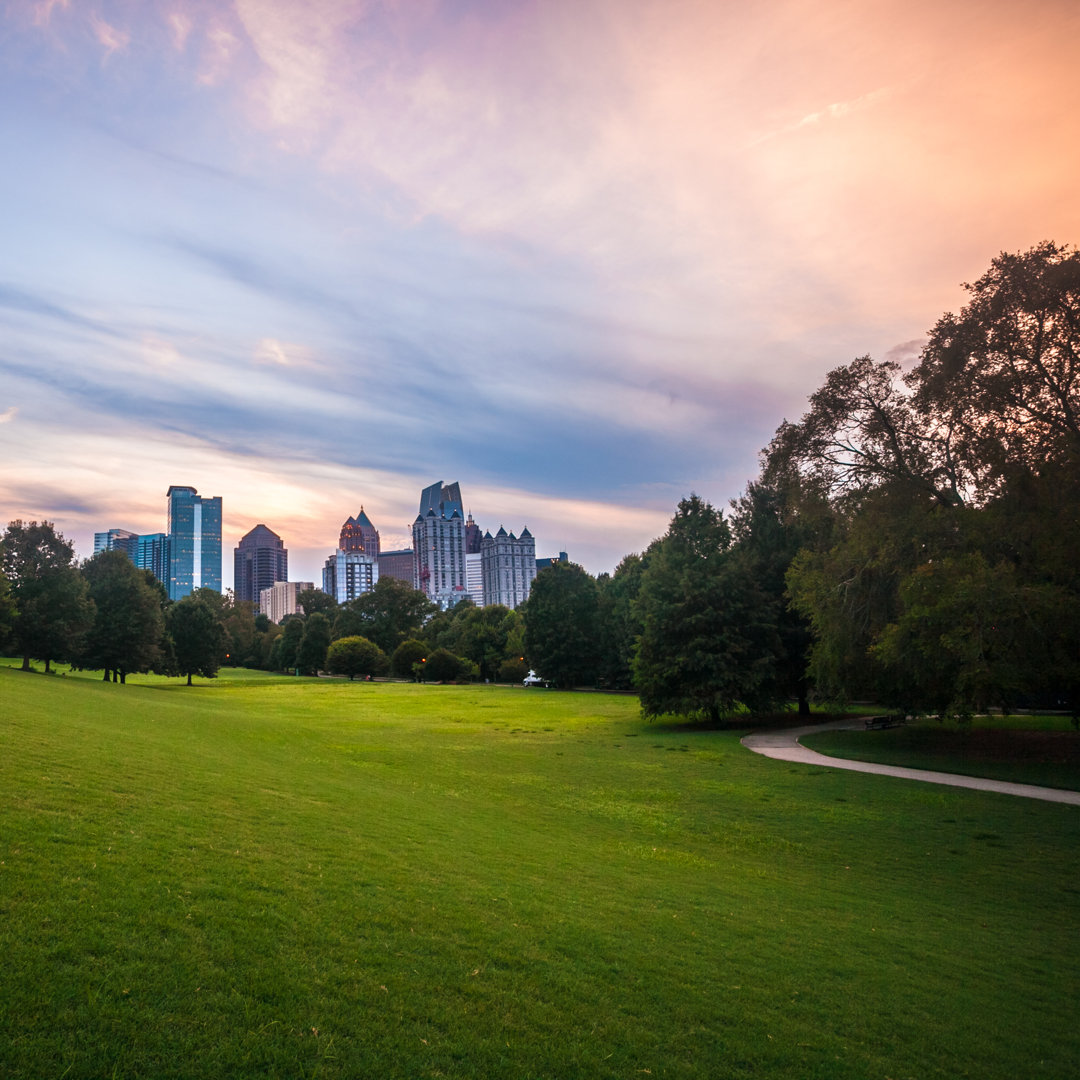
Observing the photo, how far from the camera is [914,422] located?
79.8 feet

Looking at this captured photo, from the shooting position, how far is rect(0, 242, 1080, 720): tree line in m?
19.0

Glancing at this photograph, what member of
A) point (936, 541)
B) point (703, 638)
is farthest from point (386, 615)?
point (936, 541)

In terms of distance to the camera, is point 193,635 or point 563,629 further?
point 563,629

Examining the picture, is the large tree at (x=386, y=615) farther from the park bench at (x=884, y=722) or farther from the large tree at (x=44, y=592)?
the park bench at (x=884, y=722)

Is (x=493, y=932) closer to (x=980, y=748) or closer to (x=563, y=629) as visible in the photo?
(x=980, y=748)

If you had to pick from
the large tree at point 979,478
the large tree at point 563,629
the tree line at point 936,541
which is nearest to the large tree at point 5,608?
the tree line at point 936,541

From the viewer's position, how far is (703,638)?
36875mm

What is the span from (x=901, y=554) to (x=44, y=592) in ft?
188

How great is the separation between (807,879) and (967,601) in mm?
9615

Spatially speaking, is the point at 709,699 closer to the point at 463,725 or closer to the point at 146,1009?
the point at 463,725

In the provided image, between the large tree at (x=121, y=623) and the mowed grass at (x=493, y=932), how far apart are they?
47.2m

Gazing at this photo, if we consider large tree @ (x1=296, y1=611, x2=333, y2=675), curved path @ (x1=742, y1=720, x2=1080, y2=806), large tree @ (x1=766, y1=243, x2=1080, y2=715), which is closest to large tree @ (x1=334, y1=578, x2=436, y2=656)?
large tree @ (x1=296, y1=611, x2=333, y2=675)

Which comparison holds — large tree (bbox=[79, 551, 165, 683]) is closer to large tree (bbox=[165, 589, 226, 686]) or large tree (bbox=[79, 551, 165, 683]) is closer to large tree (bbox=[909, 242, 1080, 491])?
large tree (bbox=[165, 589, 226, 686])

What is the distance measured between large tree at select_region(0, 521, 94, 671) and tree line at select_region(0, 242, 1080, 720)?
14 cm
